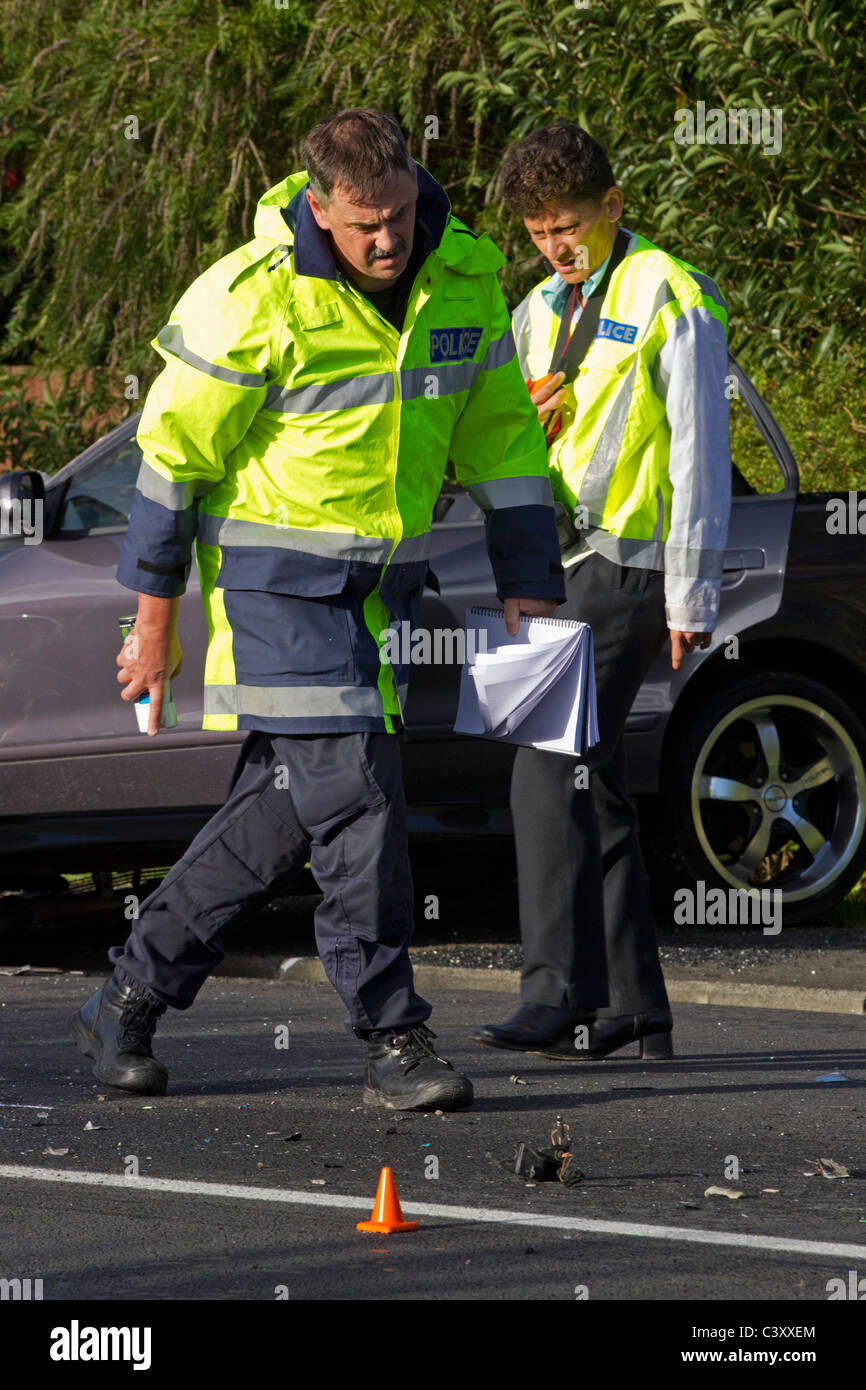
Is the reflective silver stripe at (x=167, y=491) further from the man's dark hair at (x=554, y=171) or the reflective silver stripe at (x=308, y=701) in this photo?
the man's dark hair at (x=554, y=171)

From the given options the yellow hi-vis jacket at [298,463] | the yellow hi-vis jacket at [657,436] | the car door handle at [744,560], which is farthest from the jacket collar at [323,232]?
the car door handle at [744,560]

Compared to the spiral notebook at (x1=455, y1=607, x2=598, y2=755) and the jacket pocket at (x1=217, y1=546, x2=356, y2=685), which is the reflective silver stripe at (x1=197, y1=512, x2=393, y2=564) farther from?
the spiral notebook at (x1=455, y1=607, x2=598, y2=755)

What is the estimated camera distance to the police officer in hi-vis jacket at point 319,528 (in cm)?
452

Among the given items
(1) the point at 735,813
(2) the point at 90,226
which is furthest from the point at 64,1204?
(2) the point at 90,226

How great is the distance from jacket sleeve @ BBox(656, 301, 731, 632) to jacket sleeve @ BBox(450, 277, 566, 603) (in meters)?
0.41

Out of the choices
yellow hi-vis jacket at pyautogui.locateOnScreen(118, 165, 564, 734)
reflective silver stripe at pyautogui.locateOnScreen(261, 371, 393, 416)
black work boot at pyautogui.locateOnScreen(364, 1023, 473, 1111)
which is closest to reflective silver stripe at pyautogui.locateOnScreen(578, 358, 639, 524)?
yellow hi-vis jacket at pyautogui.locateOnScreen(118, 165, 564, 734)

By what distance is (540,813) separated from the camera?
5.35 metres

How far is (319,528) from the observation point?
4.59 meters

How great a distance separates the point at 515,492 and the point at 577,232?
2.56ft

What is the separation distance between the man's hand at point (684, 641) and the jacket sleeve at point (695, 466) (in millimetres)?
24

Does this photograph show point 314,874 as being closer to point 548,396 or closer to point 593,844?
point 593,844

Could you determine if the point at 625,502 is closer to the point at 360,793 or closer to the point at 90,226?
the point at 360,793
